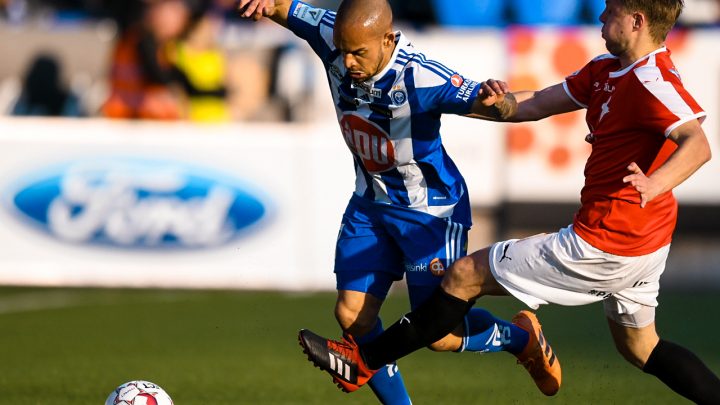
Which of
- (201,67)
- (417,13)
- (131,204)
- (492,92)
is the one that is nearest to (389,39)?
(492,92)

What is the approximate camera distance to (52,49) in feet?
41.7

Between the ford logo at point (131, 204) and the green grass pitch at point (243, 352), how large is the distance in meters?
0.57

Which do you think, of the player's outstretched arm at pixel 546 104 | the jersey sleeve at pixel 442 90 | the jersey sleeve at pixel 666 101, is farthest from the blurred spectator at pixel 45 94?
the jersey sleeve at pixel 666 101

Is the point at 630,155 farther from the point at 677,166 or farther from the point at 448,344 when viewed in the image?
the point at 448,344

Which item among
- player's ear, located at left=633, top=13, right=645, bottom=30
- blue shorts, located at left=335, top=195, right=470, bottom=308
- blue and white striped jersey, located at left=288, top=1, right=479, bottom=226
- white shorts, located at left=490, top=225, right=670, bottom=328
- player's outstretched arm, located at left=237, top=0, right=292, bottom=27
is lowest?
blue shorts, located at left=335, top=195, right=470, bottom=308

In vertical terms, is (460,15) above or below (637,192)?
below

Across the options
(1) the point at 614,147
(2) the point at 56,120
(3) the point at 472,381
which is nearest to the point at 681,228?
(3) the point at 472,381

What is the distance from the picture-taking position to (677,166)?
16.2 ft

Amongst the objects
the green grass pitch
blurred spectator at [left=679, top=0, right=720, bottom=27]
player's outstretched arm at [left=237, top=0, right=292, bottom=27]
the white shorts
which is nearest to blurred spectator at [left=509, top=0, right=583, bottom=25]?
blurred spectator at [left=679, top=0, right=720, bottom=27]

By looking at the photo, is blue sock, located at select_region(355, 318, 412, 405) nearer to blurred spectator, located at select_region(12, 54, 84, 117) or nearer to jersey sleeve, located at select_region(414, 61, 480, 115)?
jersey sleeve, located at select_region(414, 61, 480, 115)

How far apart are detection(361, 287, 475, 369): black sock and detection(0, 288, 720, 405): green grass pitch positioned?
141 centimetres

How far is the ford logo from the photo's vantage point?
37.8 feet

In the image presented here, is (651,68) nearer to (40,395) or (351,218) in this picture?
(351,218)

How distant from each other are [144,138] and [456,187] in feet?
20.2
